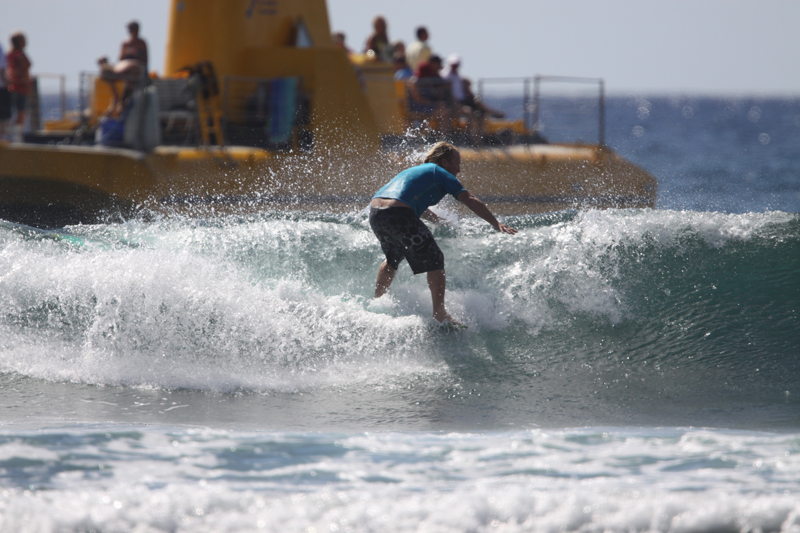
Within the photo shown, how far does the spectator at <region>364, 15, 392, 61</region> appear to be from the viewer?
33.0 ft

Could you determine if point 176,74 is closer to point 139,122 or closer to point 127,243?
point 139,122

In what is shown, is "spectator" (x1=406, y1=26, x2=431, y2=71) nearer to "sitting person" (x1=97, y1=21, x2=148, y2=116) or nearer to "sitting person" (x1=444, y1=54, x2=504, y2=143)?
"sitting person" (x1=444, y1=54, x2=504, y2=143)

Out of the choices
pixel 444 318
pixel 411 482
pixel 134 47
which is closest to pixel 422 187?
pixel 444 318

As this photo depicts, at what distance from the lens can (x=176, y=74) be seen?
8516mm

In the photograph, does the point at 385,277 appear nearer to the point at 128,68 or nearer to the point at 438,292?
the point at 438,292

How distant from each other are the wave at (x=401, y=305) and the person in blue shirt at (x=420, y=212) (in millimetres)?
360

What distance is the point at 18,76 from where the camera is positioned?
8.25 meters

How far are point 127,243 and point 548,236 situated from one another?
3.31m

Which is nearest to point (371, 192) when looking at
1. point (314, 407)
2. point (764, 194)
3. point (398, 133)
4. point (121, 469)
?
point (398, 133)

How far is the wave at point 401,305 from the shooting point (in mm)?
4551

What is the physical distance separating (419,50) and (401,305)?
6.16m

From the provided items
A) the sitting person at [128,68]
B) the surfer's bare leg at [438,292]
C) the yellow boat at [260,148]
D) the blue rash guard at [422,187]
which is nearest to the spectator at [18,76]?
the yellow boat at [260,148]

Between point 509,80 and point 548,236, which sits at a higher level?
point 509,80

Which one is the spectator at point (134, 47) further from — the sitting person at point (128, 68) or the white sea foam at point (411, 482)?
the white sea foam at point (411, 482)
